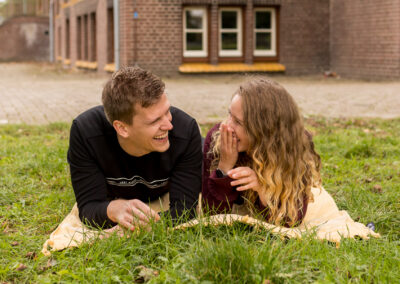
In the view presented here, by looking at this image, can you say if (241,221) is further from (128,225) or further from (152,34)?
(152,34)

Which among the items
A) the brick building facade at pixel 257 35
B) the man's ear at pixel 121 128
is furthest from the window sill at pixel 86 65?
Result: the man's ear at pixel 121 128

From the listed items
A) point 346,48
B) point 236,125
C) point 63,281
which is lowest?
point 63,281

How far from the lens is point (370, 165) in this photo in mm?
5352

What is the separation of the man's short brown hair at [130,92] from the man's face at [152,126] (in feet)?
0.10

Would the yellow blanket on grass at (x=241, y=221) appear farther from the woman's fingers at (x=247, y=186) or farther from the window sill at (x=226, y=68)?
the window sill at (x=226, y=68)

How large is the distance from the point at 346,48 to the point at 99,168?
15.7 m

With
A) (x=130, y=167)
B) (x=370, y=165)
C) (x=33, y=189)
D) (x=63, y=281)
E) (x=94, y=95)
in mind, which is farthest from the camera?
(x=94, y=95)

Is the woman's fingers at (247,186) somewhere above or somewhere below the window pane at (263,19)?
below

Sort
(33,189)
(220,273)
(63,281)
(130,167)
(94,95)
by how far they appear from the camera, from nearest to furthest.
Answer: (220,273), (63,281), (130,167), (33,189), (94,95)

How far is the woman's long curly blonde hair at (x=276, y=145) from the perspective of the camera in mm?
3283

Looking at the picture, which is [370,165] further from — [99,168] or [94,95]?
[94,95]

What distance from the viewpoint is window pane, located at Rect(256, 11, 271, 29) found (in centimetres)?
1839

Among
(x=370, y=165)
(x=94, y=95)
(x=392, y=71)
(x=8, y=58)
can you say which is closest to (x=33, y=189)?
(x=370, y=165)

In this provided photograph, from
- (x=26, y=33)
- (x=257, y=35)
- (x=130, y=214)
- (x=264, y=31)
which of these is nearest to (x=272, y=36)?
(x=264, y=31)
